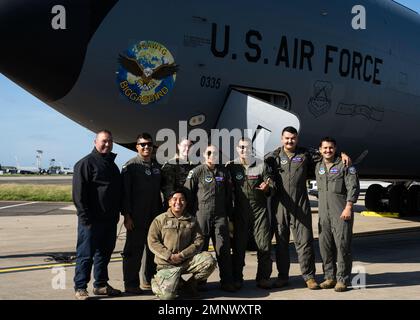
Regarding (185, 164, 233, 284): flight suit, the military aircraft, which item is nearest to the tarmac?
(185, 164, 233, 284): flight suit

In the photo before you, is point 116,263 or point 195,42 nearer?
point 195,42

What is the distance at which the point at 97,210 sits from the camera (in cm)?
606

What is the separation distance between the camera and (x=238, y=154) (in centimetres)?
718

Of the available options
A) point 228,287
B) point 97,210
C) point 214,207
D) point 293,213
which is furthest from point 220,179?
point 97,210

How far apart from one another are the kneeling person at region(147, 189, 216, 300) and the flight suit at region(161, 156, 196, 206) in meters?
0.49

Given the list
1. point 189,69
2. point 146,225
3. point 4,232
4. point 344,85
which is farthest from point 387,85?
point 4,232

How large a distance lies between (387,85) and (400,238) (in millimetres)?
4006

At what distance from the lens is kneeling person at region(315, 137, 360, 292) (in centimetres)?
655

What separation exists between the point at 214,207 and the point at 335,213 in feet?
5.13

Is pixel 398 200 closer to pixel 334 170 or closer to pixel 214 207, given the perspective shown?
pixel 334 170

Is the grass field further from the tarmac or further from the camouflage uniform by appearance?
the camouflage uniform
